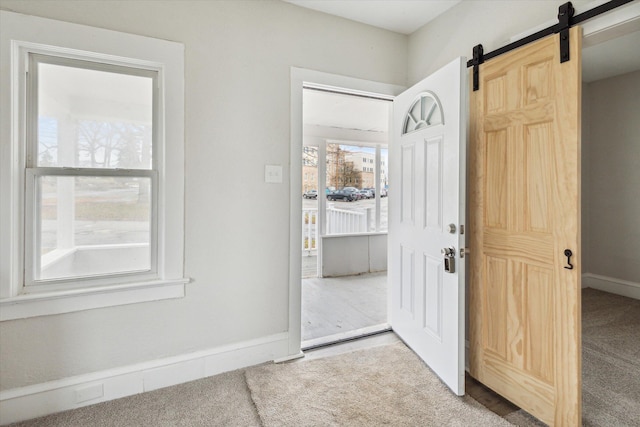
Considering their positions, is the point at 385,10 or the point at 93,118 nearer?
the point at 93,118

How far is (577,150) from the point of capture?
1508 millimetres

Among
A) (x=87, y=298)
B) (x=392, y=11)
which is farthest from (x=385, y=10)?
(x=87, y=298)

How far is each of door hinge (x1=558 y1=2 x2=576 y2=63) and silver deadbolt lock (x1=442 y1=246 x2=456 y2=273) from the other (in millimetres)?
1132

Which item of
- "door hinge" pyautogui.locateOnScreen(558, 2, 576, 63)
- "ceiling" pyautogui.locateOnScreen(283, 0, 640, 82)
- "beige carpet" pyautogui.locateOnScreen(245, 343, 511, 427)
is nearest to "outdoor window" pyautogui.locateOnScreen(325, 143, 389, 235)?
"ceiling" pyautogui.locateOnScreen(283, 0, 640, 82)

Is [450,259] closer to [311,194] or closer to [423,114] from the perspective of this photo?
[423,114]

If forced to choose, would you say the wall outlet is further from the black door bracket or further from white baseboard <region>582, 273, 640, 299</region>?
white baseboard <region>582, 273, 640, 299</region>

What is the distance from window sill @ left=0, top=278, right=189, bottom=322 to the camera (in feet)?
5.49

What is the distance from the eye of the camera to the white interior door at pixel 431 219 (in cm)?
189

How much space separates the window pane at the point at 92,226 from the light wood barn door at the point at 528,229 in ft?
7.18

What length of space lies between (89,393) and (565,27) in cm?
329

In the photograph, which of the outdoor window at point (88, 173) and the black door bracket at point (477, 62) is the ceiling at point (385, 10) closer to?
the black door bracket at point (477, 62)

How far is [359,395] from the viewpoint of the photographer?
75.2 inches

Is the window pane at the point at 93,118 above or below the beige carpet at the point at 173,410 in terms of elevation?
above

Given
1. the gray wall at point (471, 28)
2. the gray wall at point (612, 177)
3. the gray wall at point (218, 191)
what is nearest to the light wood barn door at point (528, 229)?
the gray wall at point (471, 28)
